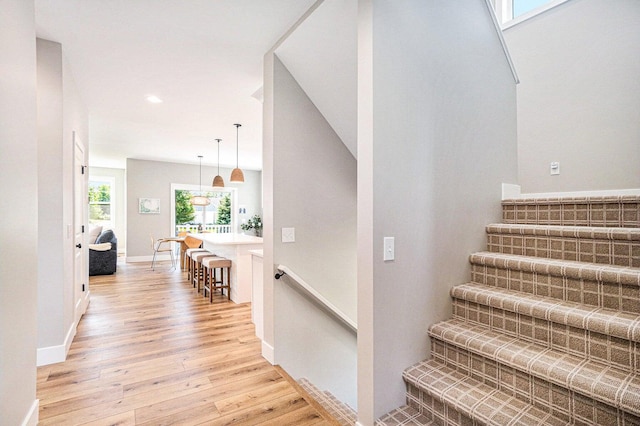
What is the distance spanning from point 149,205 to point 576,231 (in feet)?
30.1

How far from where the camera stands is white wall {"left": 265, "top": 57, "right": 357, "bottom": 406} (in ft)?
8.76

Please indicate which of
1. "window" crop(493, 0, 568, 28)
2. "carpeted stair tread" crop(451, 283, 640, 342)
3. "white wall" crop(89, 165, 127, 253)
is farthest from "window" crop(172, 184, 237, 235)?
"carpeted stair tread" crop(451, 283, 640, 342)

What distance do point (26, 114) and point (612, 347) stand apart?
9.85ft

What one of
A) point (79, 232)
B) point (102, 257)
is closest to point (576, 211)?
point (79, 232)

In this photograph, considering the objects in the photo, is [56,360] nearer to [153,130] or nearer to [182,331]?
[182,331]

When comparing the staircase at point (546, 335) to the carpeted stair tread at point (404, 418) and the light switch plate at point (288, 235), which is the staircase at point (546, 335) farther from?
the light switch plate at point (288, 235)

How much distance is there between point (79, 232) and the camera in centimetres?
361

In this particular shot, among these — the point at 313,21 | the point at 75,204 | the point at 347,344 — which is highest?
the point at 313,21

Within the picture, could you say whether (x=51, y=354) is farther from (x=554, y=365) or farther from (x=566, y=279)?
(x=566, y=279)

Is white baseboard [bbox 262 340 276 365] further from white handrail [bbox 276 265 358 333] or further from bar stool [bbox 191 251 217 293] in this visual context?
bar stool [bbox 191 251 217 293]

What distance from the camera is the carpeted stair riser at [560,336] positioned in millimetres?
1270

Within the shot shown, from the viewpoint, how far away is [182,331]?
3.45 meters

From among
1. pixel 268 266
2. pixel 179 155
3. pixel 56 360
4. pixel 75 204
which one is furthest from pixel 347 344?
pixel 179 155

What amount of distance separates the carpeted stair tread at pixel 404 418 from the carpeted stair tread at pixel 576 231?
4.11 feet
